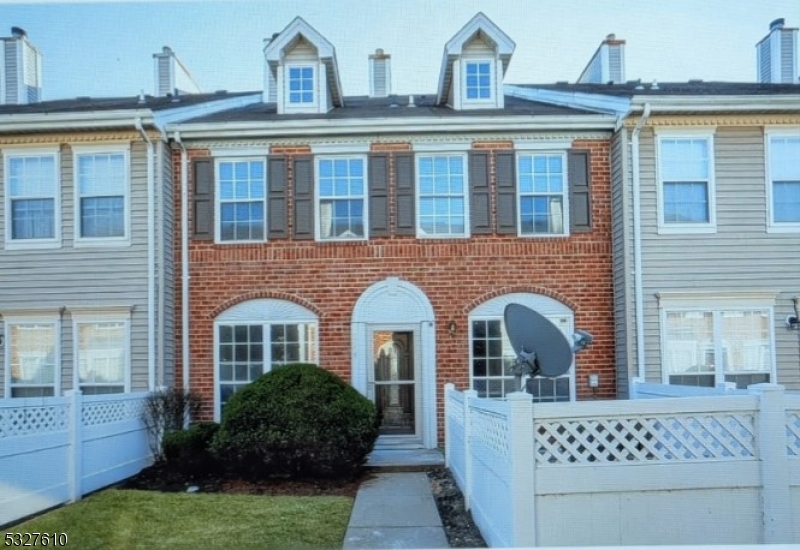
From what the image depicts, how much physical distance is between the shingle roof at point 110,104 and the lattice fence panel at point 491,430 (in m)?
4.89

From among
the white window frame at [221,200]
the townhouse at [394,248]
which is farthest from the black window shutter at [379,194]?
the white window frame at [221,200]

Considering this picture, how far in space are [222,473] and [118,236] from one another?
281 centimetres

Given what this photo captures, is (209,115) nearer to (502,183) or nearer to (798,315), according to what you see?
(502,183)

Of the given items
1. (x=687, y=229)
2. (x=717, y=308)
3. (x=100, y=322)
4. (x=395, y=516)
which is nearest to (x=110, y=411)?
(x=100, y=322)

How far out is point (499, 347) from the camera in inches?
301

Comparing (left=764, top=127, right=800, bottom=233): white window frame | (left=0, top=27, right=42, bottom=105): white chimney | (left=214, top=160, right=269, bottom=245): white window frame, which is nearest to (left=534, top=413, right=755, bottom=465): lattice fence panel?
(left=764, top=127, right=800, bottom=233): white window frame

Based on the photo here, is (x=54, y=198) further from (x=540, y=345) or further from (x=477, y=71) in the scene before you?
(x=540, y=345)

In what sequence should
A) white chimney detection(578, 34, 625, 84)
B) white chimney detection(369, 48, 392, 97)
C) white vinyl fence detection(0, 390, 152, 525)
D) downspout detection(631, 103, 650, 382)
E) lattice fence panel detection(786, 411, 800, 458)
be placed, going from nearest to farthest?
lattice fence panel detection(786, 411, 800, 458)
white vinyl fence detection(0, 390, 152, 525)
downspout detection(631, 103, 650, 382)
white chimney detection(369, 48, 392, 97)
white chimney detection(578, 34, 625, 84)

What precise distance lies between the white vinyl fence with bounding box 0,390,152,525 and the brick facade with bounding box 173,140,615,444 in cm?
104

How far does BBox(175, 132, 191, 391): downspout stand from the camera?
7.61 metres

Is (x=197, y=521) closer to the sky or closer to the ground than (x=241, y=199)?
closer to the ground

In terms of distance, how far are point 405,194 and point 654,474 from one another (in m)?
4.67

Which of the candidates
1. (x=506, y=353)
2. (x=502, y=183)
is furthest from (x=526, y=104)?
(x=506, y=353)

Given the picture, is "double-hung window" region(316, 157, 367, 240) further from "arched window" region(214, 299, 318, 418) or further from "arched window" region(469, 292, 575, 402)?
"arched window" region(469, 292, 575, 402)
